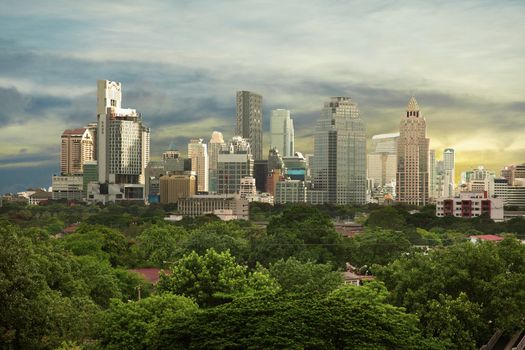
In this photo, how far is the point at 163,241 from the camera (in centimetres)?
5847

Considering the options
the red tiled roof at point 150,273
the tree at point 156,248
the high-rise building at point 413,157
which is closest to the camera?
the red tiled roof at point 150,273

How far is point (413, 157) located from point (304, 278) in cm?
16532

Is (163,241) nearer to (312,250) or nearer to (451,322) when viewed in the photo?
(312,250)

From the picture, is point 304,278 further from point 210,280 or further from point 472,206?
point 472,206

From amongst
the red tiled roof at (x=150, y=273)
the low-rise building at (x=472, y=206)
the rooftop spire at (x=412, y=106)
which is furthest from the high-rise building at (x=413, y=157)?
the red tiled roof at (x=150, y=273)

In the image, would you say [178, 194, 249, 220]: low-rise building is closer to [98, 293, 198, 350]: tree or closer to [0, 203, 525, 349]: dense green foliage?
[0, 203, 525, 349]: dense green foliage

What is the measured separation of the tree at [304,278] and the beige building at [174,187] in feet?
523

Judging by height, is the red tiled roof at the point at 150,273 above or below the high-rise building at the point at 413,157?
below

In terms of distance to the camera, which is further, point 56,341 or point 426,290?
point 426,290

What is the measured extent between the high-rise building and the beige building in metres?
50.7

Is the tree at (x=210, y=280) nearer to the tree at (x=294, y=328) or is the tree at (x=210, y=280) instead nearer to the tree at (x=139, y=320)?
the tree at (x=139, y=320)

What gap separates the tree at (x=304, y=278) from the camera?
33.6m

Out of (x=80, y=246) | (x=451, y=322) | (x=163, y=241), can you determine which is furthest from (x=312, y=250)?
(x=451, y=322)

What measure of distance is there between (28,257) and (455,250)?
1575 centimetres
